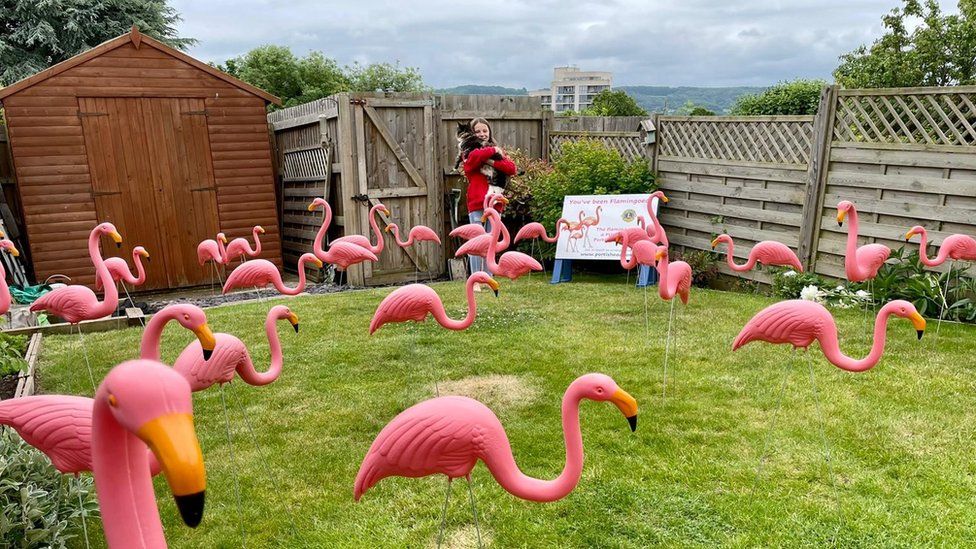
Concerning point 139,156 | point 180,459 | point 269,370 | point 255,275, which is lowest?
point 269,370

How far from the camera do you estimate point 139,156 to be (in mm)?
8883

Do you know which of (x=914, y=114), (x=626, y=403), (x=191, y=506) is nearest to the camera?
(x=191, y=506)

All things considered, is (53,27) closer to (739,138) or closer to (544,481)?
(739,138)

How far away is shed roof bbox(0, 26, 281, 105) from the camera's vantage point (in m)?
7.99

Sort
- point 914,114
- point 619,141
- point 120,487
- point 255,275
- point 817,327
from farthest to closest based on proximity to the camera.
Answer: point 619,141
point 914,114
point 255,275
point 817,327
point 120,487

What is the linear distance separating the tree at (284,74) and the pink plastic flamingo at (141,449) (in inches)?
1107

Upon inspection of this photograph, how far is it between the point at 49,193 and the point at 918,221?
1063 cm

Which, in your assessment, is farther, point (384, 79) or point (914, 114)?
point (384, 79)

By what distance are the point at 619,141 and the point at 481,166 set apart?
2756 millimetres

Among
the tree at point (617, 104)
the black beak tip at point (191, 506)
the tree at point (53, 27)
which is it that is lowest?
the black beak tip at point (191, 506)

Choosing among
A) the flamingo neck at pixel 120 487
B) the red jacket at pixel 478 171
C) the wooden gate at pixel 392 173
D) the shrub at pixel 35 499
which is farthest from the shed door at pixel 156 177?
the flamingo neck at pixel 120 487

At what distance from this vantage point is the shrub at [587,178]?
900cm

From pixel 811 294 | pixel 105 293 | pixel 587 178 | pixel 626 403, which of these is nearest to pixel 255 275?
pixel 105 293

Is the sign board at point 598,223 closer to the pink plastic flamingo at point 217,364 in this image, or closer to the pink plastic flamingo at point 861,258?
the pink plastic flamingo at point 861,258
